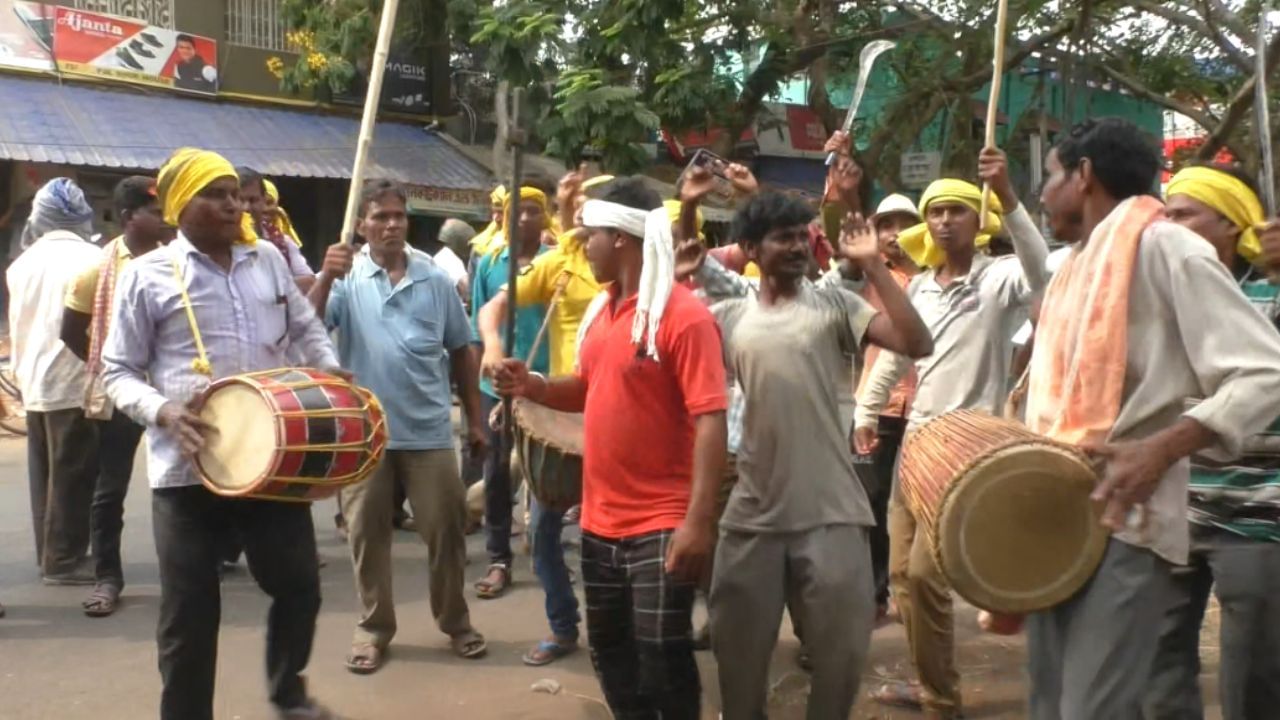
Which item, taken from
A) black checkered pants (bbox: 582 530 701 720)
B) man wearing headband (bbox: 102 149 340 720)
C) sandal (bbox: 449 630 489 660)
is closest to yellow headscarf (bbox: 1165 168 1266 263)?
black checkered pants (bbox: 582 530 701 720)

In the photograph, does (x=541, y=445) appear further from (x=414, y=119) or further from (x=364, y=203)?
(x=414, y=119)

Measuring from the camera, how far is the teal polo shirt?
6.06 metres

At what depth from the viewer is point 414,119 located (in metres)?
19.5

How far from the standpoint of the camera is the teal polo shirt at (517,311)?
6.06 meters

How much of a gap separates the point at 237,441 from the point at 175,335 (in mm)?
476

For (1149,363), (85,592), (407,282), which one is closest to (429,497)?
(407,282)

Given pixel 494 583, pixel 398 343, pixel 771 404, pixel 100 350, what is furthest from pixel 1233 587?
pixel 100 350

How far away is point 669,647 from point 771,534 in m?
0.47

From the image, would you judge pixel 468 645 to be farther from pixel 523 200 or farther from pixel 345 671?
pixel 523 200

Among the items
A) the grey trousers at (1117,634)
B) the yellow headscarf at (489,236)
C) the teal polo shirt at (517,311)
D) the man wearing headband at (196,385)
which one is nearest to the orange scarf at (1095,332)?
the grey trousers at (1117,634)

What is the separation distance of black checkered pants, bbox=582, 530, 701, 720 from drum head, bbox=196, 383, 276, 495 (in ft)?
3.26

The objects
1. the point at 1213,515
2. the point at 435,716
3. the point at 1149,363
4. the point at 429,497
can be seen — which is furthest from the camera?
the point at 429,497

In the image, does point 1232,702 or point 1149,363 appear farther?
point 1232,702

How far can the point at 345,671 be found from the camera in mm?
5270
